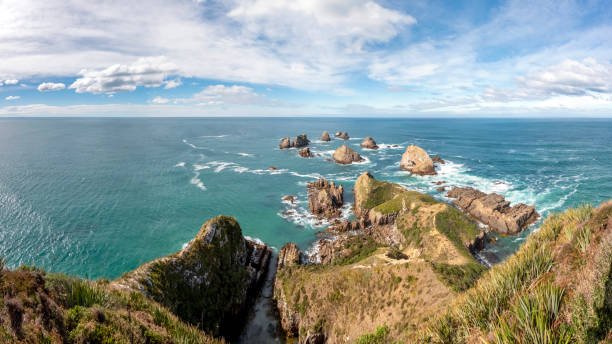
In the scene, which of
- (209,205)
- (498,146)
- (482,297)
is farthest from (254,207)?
(498,146)

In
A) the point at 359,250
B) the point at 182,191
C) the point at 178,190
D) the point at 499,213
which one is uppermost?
the point at 499,213

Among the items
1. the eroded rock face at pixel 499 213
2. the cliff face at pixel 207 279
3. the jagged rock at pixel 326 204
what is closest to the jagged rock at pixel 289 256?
the cliff face at pixel 207 279

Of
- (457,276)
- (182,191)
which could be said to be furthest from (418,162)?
(182,191)

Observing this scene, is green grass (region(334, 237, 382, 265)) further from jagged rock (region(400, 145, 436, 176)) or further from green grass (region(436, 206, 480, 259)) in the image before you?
jagged rock (region(400, 145, 436, 176))

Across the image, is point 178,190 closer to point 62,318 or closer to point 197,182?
point 197,182

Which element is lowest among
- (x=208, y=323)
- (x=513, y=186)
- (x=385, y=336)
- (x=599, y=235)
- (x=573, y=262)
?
(x=208, y=323)

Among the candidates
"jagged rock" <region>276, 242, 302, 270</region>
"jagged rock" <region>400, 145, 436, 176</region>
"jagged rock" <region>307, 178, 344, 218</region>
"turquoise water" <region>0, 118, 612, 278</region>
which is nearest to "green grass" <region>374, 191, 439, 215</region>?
"jagged rock" <region>307, 178, 344, 218</region>

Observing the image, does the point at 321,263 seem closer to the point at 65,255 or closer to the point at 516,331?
the point at 516,331
